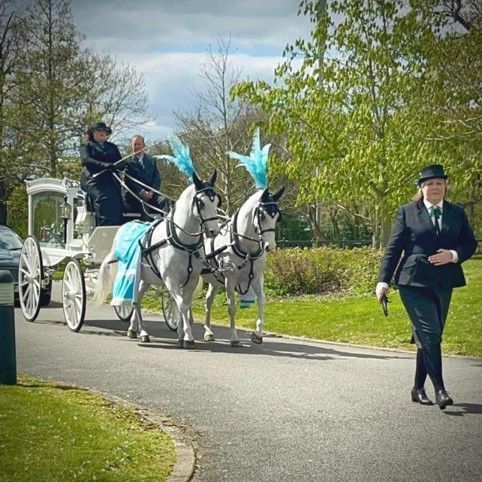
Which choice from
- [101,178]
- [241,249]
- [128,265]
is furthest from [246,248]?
[101,178]

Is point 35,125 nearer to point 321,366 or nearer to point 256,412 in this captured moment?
point 321,366

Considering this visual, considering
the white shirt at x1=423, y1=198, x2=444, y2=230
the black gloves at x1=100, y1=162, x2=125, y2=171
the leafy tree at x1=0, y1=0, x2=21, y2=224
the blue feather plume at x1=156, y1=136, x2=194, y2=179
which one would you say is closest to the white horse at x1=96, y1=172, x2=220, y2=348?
the blue feather plume at x1=156, y1=136, x2=194, y2=179

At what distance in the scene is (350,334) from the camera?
50.2 feet

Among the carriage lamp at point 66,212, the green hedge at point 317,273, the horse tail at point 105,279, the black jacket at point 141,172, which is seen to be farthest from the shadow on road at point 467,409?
the green hedge at point 317,273

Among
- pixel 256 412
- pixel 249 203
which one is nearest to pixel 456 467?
pixel 256 412

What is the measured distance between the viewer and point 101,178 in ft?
51.1

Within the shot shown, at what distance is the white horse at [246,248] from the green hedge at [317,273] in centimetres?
830

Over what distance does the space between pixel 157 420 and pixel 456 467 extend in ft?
9.37

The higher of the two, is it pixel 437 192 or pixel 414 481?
pixel 437 192

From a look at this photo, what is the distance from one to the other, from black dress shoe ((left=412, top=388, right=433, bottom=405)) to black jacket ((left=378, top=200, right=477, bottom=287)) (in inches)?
42.5

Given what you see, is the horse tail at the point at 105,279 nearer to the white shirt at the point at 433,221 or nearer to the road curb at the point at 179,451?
the road curb at the point at 179,451

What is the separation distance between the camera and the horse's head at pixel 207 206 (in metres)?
13.0

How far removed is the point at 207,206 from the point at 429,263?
477 cm

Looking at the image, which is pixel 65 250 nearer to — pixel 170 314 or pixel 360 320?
pixel 170 314
